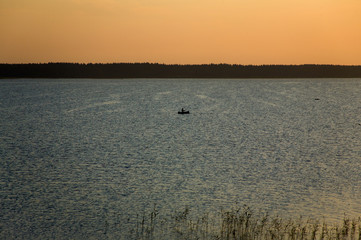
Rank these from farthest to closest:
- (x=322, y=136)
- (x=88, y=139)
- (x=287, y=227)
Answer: (x=322, y=136) → (x=88, y=139) → (x=287, y=227)

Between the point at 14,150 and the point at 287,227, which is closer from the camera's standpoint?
the point at 287,227

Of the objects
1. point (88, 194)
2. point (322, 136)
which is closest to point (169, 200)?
point (88, 194)

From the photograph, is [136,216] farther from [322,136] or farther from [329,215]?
[322,136]

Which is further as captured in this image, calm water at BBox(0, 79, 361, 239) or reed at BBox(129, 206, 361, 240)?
calm water at BBox(0, 79, 361, 239)

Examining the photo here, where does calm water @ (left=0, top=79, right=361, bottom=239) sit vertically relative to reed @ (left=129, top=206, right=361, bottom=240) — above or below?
below

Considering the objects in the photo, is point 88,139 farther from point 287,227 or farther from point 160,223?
point 287,227

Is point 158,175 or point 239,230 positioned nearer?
point 239,230

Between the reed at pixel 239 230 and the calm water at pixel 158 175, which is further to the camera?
the calm water at pixel 158 175

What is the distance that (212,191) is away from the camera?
2916 centimetres

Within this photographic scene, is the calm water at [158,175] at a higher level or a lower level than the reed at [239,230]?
lower

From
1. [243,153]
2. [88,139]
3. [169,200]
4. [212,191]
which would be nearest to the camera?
[169,200]

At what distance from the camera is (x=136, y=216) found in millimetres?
23312

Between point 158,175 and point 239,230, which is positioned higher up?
point 239,230

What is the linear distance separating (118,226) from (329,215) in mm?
11390
